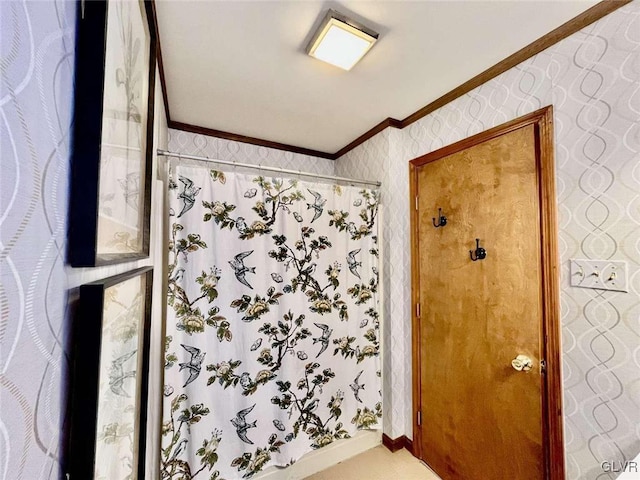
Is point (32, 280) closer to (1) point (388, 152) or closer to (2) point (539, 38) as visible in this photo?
(2) point (539, 38)

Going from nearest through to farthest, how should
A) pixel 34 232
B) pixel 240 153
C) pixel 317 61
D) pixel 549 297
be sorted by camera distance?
pixel 34 232, pixel 549 297, pixel 317 61, pixel 240 153

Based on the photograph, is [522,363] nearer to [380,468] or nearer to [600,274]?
[600,274]

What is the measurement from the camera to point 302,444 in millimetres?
1771

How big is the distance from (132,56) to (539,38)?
5.66ft

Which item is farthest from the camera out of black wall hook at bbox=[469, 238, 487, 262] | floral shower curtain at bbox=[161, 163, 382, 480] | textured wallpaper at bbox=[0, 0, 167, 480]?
black wall hook at bbox=[469, 238, 487, 262]

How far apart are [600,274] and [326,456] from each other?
1.84m

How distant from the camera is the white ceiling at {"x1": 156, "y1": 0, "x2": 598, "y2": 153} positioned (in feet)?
3.99

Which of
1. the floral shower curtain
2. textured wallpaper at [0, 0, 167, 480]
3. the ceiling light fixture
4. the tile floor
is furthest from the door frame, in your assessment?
textured wallpaper at [0, 0, 167, 480]

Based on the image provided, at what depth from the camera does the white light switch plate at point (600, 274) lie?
3.67 feet

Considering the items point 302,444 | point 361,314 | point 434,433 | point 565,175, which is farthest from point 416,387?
point 565,175

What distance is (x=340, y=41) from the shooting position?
1.33m

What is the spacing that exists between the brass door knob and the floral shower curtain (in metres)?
0.89

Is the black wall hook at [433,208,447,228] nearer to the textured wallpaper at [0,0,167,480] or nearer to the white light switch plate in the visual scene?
the white light switch plate

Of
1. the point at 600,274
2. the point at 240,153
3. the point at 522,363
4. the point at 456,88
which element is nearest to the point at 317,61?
the point at 456,88
